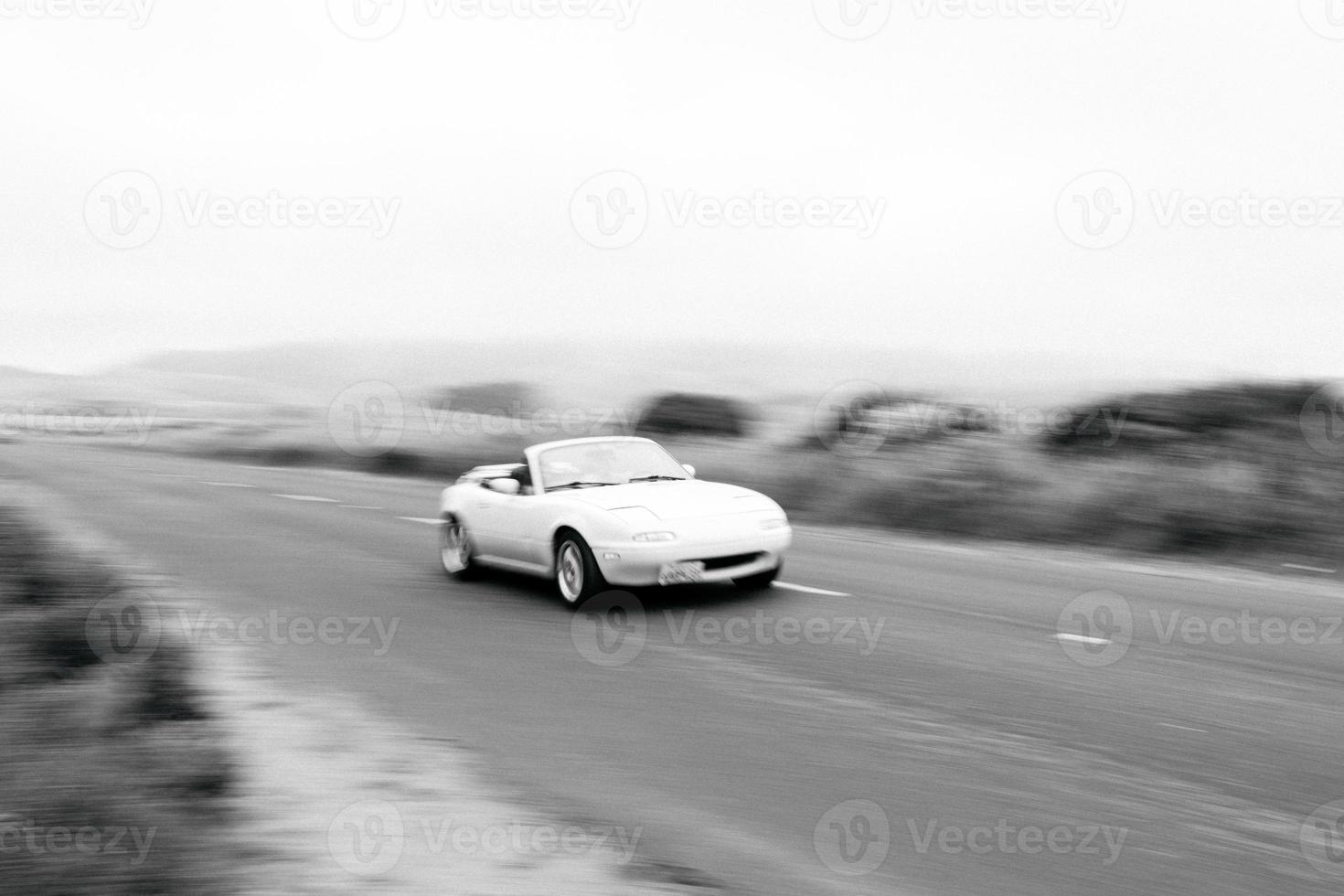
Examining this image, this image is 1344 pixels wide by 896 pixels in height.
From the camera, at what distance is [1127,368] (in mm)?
72438

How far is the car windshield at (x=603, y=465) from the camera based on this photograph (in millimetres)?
10453

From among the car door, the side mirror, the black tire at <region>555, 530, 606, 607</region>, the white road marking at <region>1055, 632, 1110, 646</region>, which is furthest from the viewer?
the car door

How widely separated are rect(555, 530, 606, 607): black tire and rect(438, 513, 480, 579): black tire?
165 centimetres

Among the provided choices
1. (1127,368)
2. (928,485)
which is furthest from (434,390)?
(928,485)

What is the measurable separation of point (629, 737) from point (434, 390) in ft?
185

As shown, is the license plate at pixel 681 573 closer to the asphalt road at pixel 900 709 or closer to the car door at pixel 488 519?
the asphalt road at pixel 900 709

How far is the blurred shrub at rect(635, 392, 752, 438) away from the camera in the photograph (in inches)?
1208

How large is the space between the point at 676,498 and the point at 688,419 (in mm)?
21266

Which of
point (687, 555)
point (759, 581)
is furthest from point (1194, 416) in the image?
point (687, 555)

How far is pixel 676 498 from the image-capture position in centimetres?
975

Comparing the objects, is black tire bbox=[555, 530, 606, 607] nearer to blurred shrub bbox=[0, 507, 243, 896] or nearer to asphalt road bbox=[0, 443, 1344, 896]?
asphalt road bbox=[0, 443, 1344, 896]

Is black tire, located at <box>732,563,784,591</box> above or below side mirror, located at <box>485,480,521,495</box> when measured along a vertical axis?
below

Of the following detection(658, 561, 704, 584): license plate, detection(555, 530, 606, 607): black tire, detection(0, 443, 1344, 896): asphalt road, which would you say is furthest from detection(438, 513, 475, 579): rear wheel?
detection(658, 561, 704, 584): license plate

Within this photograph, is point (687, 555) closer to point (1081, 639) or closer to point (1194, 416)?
point (1081, 639)
